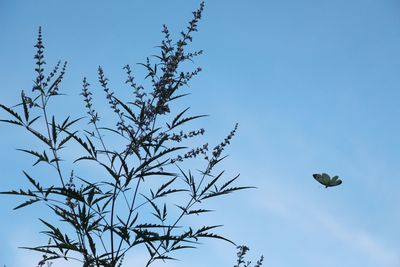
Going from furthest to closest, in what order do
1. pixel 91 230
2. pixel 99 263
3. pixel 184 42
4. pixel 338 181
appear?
pixel 338 181 < pixel 184 42 < pixel 91 230 < pixel 99 263

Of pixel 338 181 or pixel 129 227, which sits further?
pixel 338 181

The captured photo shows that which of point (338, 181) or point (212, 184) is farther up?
point (338, 181)

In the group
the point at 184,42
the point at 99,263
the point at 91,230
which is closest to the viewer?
the point at 99,263

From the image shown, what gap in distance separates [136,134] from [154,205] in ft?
2.70

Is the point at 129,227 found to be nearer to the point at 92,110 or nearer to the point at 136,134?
the point at 136,134

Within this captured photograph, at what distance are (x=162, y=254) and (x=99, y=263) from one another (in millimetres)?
653

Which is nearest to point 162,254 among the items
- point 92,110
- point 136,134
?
point 136,134

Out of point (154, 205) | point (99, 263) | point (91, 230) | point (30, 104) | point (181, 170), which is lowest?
point (99, 263)

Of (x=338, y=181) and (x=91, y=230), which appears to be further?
(x=338, y=181)

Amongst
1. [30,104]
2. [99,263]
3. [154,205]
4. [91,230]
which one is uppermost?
[30,104]

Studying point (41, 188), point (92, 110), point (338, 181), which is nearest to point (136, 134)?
point (92, 110)

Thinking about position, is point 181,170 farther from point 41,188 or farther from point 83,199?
point 41,188

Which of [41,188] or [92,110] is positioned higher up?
[92,110]

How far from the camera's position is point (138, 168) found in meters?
4.17
